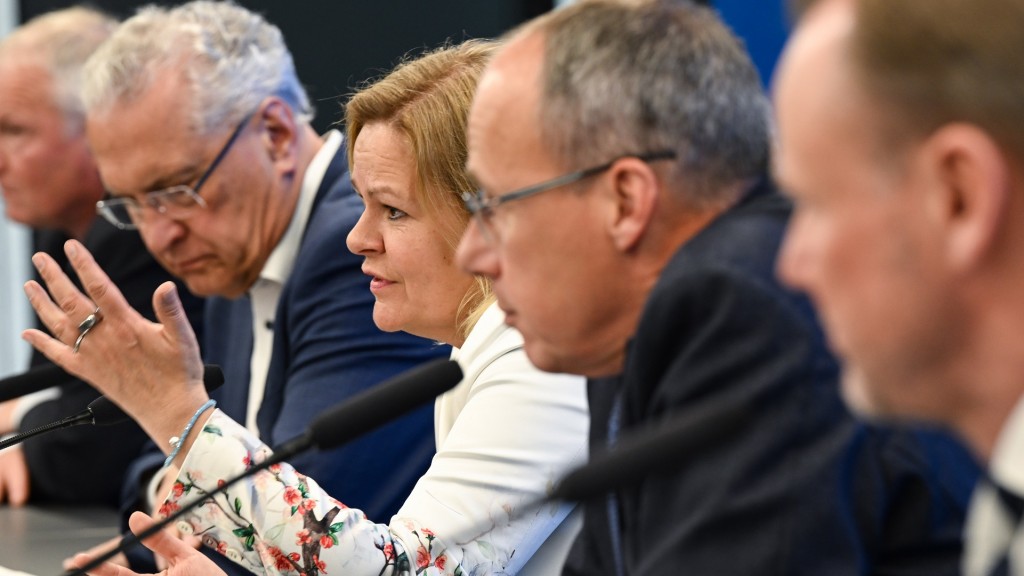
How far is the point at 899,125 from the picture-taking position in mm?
795

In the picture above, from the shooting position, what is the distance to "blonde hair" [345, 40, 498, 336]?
1714mm

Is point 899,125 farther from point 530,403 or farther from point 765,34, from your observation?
point 765,34

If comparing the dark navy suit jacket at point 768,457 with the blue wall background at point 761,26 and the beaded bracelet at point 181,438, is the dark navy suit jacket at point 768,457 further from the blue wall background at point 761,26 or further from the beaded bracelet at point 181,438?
the blue wall background at point 761,26

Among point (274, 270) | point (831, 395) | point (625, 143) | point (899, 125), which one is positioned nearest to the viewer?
point (899, 125)

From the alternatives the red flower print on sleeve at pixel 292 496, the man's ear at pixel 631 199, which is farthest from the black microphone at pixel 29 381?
the man's ear at pixel 631 199

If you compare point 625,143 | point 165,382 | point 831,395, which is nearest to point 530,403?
point 165,382

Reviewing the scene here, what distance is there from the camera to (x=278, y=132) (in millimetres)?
2404

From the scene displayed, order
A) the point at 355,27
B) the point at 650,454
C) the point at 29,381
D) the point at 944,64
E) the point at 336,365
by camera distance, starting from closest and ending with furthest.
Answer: the point at 944,64
the point at 650,454
the point at 29,381
the point at 336,365
the point at 355,27

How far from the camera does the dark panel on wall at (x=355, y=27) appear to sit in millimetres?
4035

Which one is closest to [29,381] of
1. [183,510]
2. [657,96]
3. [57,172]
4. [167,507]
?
[167,507]

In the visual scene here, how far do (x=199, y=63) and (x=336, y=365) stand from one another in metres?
0.65

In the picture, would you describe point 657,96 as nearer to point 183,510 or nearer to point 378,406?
point 378,406

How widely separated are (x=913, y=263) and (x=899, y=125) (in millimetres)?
79

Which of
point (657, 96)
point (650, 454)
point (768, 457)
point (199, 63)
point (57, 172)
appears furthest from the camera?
point (57, 172)
